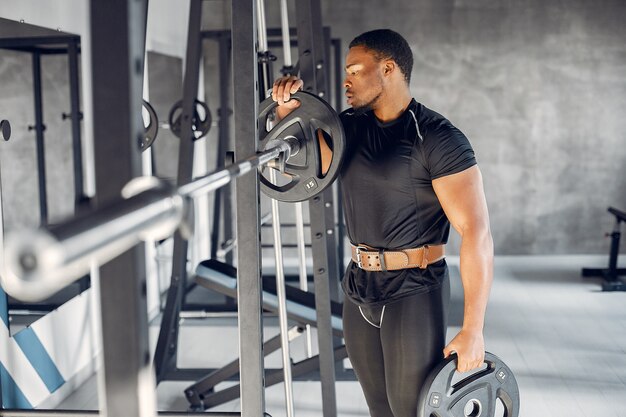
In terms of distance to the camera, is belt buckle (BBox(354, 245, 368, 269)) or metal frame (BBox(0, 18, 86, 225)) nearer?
belt buckle (BBox(354, 245, 368, 269))

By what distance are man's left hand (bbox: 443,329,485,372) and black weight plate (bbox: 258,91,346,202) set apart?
54 cm

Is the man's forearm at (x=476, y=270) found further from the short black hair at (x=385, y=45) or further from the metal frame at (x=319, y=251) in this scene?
the metal frame at (x=319, y=251)

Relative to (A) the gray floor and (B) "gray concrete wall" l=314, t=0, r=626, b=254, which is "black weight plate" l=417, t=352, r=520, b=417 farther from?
(B) "gray concrete wall" l=314, t=0, r=626, b=254

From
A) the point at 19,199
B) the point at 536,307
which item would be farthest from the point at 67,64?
the point at 536,307

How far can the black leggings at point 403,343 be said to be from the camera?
6.61 feet

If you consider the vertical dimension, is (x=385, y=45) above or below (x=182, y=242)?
above

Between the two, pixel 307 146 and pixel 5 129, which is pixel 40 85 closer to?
pixel 5 129

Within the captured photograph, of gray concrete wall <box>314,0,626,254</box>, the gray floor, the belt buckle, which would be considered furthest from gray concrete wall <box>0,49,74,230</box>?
gray concrete wall <box>314,0,626,254</box>

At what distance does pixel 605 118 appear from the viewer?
6.64 meters

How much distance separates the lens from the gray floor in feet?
11.8

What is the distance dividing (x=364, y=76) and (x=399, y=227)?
1.43 feet

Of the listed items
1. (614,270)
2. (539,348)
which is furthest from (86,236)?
(614,270)

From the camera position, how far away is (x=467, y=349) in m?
1.90

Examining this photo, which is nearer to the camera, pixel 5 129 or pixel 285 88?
pixel 285 88
